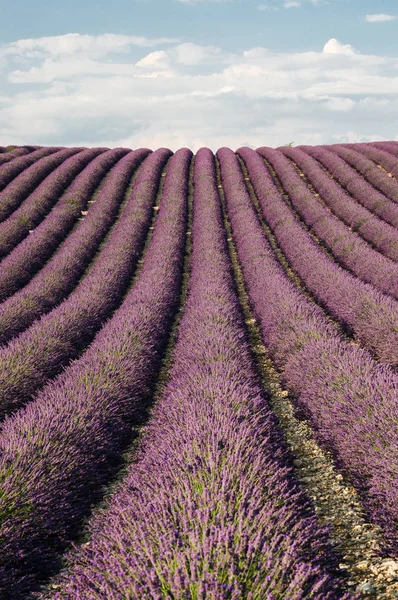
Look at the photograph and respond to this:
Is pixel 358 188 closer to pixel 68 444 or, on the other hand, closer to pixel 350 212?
pixel 350 212

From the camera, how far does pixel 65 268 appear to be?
32.8ft

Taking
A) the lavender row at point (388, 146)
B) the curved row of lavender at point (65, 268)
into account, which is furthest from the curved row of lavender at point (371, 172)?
the curved row of lavender at point (65, 268)

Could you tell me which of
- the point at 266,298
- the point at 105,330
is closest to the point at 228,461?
the point at 105,330

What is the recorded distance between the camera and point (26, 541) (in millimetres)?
2727

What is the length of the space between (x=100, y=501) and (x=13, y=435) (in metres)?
0.79

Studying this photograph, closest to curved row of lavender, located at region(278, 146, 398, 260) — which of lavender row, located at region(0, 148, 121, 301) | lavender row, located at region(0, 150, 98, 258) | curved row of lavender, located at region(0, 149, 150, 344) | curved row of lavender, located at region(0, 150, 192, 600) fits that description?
curved row of lavender, located at region(0, 149, 150, 344)

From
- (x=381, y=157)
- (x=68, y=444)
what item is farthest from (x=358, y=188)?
(x=68, y=444)

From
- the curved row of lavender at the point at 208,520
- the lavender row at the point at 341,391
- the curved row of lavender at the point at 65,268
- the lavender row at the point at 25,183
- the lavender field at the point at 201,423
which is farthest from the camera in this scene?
the lavender row at the point at 25,183

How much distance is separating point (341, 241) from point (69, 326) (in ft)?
22.2

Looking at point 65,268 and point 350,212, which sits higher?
point 350,212

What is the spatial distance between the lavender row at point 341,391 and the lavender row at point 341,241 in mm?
2004

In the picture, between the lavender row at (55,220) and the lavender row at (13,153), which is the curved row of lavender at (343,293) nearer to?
the lavender row at (55,220)

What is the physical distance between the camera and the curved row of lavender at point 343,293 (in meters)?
5.75

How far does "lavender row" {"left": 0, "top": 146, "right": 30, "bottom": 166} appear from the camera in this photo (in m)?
20.7
